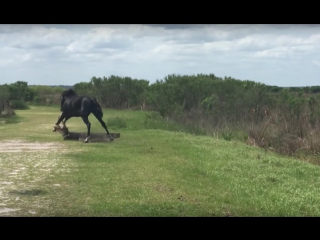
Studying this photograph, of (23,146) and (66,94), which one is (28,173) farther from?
(66,94)

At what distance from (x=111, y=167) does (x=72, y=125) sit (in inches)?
56.7

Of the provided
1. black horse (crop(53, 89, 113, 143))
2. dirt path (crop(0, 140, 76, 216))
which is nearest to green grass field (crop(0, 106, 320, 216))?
dirt path (crop(0, 140, 76, 216))

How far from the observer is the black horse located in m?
8.01

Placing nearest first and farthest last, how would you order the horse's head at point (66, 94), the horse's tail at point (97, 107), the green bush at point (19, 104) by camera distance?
the horse's head at point (66, 94) < the green bush at point (19, 104) < the horse's tail at point (97, 107)

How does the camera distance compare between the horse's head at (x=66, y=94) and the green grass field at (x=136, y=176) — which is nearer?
the green grass field at (x=136, y=176)

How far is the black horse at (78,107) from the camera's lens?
26.3 feet

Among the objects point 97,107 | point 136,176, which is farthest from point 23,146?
point 136,176

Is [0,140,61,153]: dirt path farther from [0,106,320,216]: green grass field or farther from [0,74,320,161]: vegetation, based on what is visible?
[0,74,320,161]: vegetation

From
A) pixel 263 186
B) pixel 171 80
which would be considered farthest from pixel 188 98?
pixel 263 186

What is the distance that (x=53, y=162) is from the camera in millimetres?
7141

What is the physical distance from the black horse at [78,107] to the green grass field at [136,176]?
4.9 inches

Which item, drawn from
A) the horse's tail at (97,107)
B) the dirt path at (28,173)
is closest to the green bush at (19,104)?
the dirt path at (28,173)

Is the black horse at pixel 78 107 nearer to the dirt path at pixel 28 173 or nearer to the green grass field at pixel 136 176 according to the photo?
the green grass field at pixel 136 176
